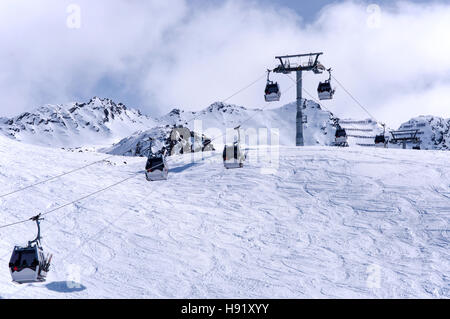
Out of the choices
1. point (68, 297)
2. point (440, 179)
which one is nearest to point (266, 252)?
point (68, 297)

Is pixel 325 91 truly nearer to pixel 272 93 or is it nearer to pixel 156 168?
pixel 272 93

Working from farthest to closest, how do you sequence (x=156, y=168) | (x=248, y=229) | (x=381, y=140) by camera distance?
(x=381, y=140) → (x=248, y=229) → (x=156, y=168)

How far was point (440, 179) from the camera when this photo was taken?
26219mm

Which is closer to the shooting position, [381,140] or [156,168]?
[156,168]

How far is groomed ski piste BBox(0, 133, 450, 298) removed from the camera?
17344mm

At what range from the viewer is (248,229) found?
73.1 ft

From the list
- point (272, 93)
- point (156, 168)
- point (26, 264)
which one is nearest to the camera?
point (26, 264)

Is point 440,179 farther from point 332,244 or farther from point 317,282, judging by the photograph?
point 317,282

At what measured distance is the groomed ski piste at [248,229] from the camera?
17.3 m

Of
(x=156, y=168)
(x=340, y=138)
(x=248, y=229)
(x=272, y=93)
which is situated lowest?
(x=248, y=229)

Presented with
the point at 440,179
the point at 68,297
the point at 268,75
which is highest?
the point at 268,75

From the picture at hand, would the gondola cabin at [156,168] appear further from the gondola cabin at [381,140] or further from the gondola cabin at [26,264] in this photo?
the gondola cabin at [381,140]


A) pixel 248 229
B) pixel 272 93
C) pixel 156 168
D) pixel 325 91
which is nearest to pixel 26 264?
pixel 156 168
